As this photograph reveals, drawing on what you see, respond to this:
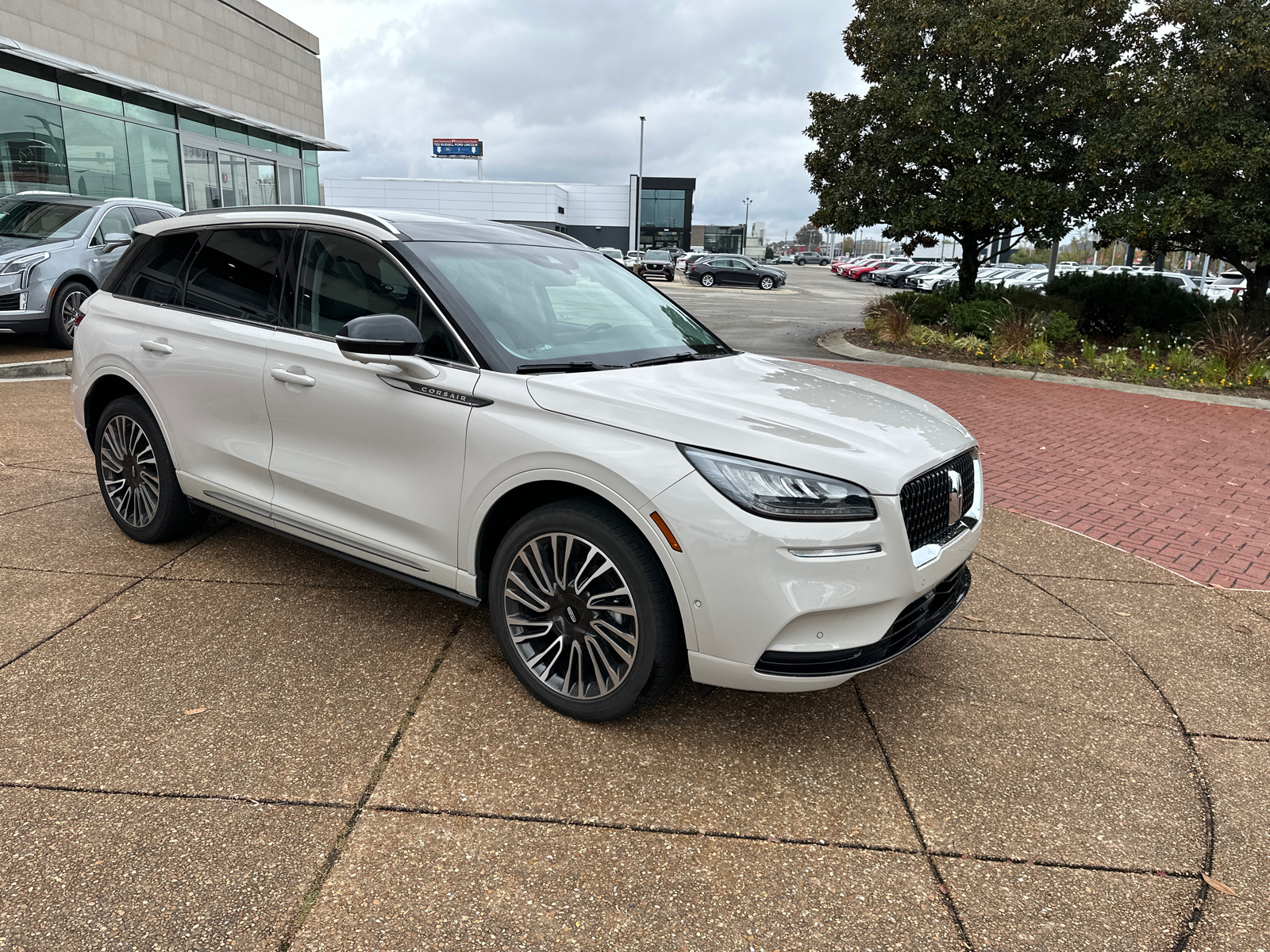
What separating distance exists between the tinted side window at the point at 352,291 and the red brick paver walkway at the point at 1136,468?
452 centimetres

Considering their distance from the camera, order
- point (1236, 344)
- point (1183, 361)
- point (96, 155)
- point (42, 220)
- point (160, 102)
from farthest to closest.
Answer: point (160, 102), point (96, 155), point (1183, 361), point (1236, 344), point (42, 220)

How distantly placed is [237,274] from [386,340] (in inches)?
57.4

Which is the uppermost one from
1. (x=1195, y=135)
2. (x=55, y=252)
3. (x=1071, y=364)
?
(x=1195, y=135)

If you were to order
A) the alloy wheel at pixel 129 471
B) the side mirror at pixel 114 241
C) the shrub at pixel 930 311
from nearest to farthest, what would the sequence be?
1. the alloy wheel at pixel 129 471
2. the side mirror at pixel 114 241
3. the shrub at pixel 930 311

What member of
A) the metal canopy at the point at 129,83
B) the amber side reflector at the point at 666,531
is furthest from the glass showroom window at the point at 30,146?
the amber side reflector at the point at 666,531

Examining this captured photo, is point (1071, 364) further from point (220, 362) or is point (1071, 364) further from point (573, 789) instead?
point (573, 789)

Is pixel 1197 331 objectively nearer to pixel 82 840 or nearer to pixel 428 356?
pixel 428 356

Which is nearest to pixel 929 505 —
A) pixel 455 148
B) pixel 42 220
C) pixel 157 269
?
pixel 157 269

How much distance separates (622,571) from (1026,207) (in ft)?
43.8

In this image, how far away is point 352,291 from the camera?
3725 millimetres

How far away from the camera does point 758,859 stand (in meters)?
2.62

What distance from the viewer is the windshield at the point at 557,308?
11.5 ft

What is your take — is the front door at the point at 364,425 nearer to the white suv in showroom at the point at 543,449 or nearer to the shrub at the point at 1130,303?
the white suv in showroom at the point at 543,449

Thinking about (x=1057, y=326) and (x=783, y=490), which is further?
(x=1057, y=326)
